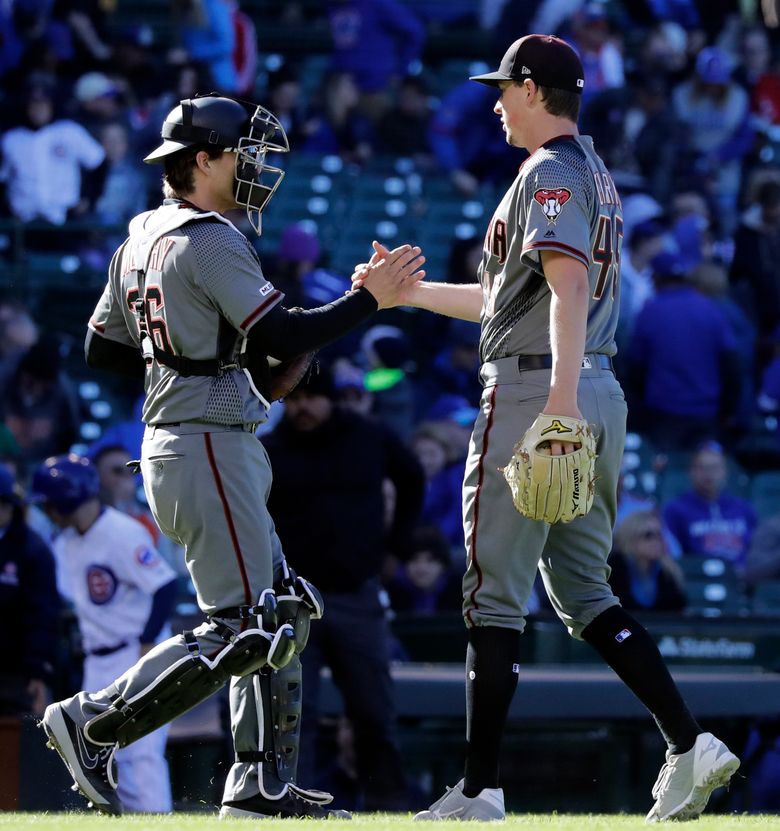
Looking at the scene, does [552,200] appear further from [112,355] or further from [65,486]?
[65,486]

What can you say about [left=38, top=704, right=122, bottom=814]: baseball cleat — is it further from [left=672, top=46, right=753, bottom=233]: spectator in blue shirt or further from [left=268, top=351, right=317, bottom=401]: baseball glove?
[left=672, top=46, right=753, bottom=233]: spectator in blue shirt

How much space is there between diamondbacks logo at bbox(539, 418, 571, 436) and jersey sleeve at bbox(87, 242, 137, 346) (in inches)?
49.8

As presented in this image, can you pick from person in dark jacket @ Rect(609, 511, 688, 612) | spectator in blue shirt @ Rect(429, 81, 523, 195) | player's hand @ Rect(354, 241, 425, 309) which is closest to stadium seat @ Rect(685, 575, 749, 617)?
person in dark jacket @ Rect(609, 511, 688, 612)

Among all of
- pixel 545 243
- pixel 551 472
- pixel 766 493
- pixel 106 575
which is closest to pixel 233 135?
pixel 545 243

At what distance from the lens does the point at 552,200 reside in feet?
14.7

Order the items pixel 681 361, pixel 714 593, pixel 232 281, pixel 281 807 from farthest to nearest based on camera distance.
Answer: pixel 681 361
pixel 714 593
pixel 281 807
pixel 232 281

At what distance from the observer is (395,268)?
16.3ft

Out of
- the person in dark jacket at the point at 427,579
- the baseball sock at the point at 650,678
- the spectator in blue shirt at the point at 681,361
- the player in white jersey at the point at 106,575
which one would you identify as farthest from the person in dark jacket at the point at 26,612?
the spectator in blue shirt at the point at 681,361

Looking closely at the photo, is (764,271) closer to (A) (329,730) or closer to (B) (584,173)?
(A) (329,730)

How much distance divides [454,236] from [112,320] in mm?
9422

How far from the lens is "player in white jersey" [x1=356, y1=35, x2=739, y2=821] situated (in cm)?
448

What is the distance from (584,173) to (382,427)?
3176 mm

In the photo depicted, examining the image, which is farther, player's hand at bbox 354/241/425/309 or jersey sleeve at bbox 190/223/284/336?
player's hand at bbox 354/241/425/309

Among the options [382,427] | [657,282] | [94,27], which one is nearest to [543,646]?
[382,427]
